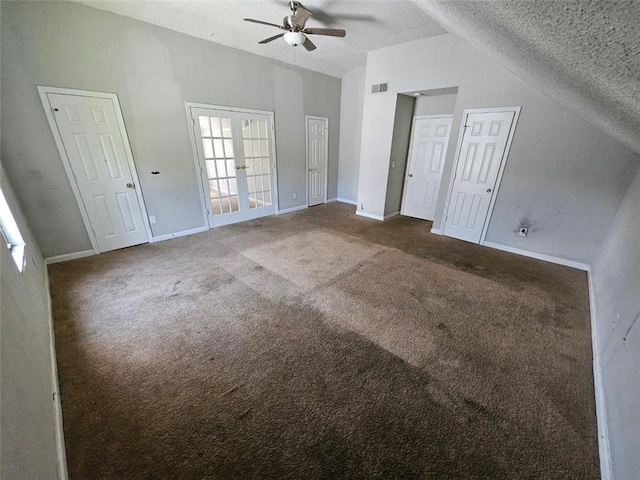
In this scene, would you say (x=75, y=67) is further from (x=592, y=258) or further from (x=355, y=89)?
(x=592, y=258)

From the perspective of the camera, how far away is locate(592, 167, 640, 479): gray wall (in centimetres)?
117

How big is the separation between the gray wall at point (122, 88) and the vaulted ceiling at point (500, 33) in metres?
0.23

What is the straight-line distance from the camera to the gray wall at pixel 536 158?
116 inches

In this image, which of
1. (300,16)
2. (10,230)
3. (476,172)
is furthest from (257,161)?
(476,172)

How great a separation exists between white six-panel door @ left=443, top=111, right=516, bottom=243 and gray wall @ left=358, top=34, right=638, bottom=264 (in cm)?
13

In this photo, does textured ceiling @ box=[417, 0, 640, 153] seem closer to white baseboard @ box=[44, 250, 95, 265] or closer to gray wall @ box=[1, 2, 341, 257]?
gray wall @ box=[1, 2, 341, 257]

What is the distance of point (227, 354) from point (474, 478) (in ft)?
5.38

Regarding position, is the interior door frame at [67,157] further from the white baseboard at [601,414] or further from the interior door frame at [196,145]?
the white baseboard at [601,414]

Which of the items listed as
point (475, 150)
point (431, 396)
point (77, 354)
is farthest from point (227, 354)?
point (475, 150)

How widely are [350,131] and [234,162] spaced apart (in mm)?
2970

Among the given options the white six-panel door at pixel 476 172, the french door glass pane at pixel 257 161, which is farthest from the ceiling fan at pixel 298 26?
the white six-panel door at pixel 476 172

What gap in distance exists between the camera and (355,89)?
5.55 meters

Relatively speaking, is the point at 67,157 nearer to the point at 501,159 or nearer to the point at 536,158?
the point at 501,159

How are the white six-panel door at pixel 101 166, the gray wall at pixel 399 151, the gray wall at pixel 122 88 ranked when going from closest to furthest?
the gray wall at pixel 122 88
the white six-panel door at pixel 101 166
the gray wall at pixel 399 151
